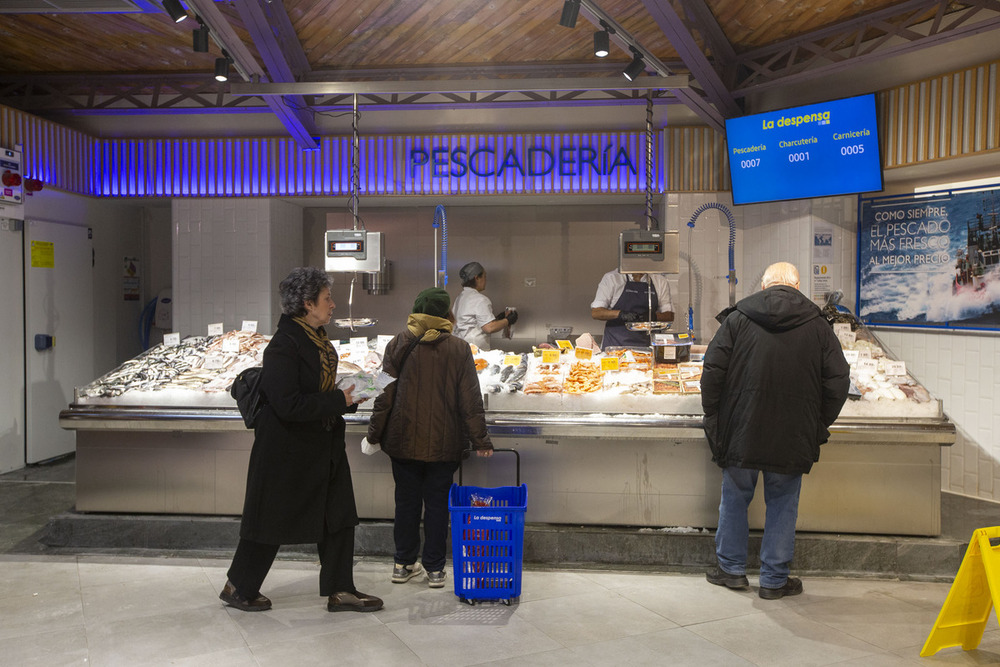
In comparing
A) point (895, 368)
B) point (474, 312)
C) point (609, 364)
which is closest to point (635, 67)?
point (609, 364)

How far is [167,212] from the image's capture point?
9.21 metres

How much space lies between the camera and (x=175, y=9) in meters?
4.87

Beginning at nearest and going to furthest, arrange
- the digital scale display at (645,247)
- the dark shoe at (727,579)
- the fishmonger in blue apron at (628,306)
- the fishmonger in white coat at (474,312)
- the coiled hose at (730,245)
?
the dark shoe at (727,579)
the digital scale display at (645,247)
the coiled hose at (730,245)
the fishmonger in blue apron at (628,306)
the fishmonger in white coat at (474,312)

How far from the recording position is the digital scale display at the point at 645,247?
557 centimetres

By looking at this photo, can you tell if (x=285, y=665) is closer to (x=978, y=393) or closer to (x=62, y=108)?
(x=978, y=393)

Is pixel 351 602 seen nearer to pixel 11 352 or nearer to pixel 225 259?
pixel 11 352

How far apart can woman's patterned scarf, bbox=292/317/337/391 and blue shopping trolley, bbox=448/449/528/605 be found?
35.2 inches

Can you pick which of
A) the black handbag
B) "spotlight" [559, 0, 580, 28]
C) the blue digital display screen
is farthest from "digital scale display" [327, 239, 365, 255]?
the blue digital display screen

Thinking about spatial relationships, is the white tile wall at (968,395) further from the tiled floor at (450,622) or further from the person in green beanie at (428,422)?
the person in green beanie at (428,422)

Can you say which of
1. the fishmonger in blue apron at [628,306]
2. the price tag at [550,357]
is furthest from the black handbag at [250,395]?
the fishmonger in blue apron at [628,306]

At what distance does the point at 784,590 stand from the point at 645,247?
2.47m

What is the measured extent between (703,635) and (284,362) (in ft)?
7.73

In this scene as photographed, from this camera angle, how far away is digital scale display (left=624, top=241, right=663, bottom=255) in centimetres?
557

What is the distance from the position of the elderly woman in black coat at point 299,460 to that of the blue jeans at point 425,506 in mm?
421
